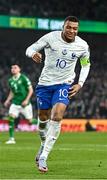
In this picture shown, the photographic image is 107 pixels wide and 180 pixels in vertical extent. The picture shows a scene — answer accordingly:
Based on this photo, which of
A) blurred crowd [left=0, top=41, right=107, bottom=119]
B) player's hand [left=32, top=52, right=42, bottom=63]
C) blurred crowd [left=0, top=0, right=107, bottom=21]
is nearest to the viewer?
player's hand [left=32, top=52, right=42, bottom=63]

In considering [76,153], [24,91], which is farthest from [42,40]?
[24,91]

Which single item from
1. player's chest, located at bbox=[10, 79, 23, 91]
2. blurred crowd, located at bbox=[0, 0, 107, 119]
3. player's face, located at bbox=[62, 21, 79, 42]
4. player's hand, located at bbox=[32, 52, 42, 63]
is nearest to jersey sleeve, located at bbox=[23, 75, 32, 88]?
player's chest, located at bbox=[10, 79, 23, 91]

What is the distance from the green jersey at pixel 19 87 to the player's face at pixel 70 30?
34.2ft

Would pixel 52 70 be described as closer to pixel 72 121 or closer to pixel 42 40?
pixel 42 40

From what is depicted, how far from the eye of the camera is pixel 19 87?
71.1 feet

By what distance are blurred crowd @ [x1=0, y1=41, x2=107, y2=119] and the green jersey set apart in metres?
10.4

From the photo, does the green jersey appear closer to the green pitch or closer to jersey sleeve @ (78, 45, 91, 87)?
the green pitch

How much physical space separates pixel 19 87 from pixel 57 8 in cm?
1633

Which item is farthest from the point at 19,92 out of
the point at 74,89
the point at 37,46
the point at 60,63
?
the point at 74,89

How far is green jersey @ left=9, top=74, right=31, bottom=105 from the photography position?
2148 centimetres

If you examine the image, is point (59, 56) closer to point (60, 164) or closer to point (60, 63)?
point (60, 63)

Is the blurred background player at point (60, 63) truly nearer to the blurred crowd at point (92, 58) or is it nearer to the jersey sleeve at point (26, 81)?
the jersey sleeve at point (26, 81)

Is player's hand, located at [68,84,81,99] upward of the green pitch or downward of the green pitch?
upward

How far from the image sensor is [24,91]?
72.0 feet
